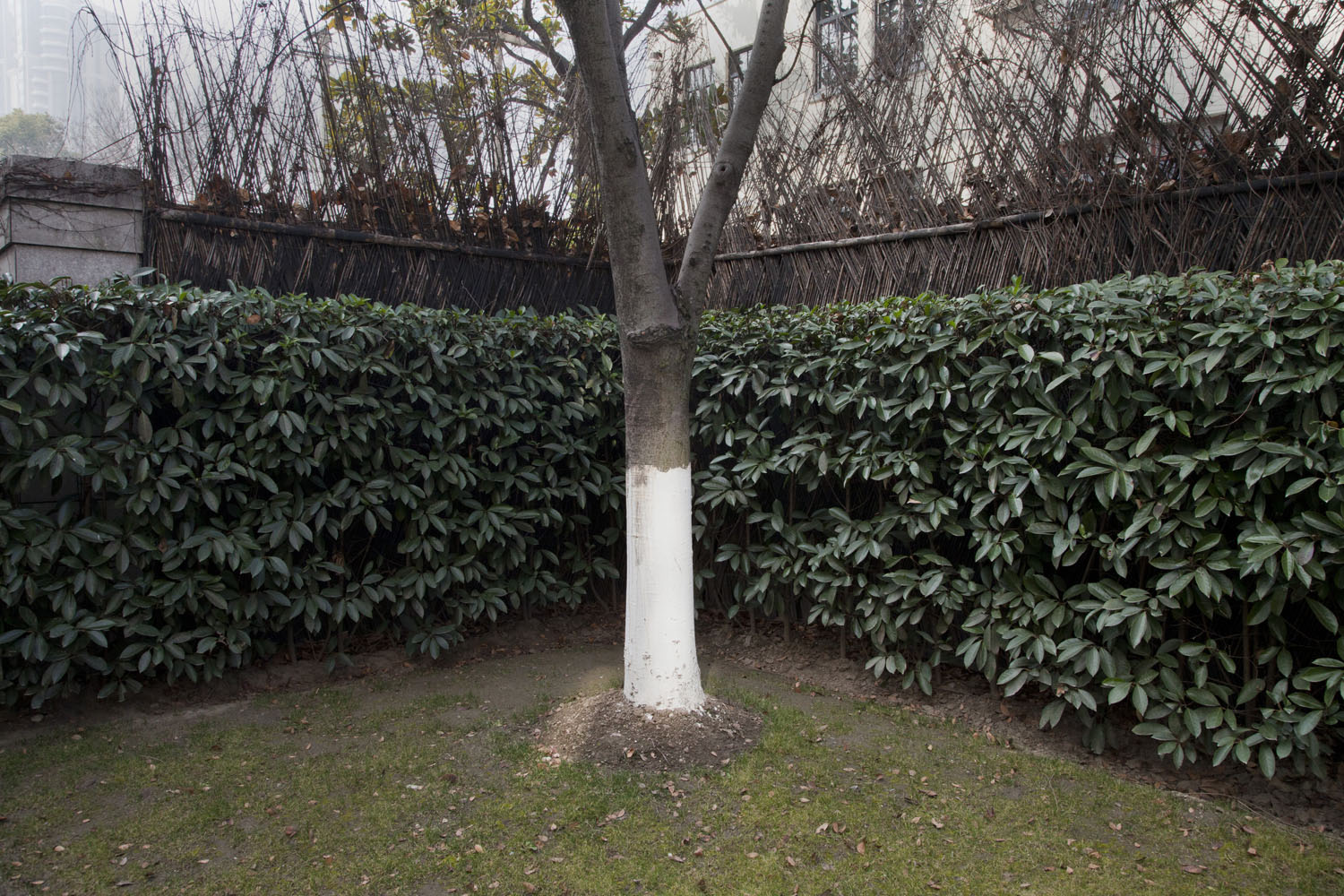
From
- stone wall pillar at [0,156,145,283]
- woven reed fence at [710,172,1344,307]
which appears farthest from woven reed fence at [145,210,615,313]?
woven reed fence at [710,172,1344,307]

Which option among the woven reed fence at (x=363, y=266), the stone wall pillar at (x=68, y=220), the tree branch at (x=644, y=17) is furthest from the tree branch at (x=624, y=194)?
the tree branch at (x=644, y=17)

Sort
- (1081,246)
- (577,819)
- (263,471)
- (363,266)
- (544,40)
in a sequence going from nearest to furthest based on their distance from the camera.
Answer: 1. (577,819)
2. (263,471)
3. (1081,246)
4. (363,266)
5. (544,40)

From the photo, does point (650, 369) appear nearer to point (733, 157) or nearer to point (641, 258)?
point (641, 258)

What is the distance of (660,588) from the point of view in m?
3.53

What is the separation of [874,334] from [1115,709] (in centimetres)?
210

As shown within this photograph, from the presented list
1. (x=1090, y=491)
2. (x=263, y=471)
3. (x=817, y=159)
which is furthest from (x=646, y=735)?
(x=817, y=159)

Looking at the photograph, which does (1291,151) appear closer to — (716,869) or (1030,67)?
(1030,67)

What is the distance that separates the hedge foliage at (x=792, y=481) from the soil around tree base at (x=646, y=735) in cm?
99

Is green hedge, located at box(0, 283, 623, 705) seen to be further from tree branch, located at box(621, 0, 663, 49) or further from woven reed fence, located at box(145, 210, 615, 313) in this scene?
tree branch, located at box(621, 0, 663, 49)

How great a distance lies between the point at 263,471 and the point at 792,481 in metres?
2.76

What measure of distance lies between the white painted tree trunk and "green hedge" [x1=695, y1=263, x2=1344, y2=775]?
994 mm

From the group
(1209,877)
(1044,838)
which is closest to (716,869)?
(1044,838)

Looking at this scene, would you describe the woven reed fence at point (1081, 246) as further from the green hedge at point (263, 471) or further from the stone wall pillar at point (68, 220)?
the stone wall pillar at point (68, 220)

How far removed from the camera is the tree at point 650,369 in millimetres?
3445
